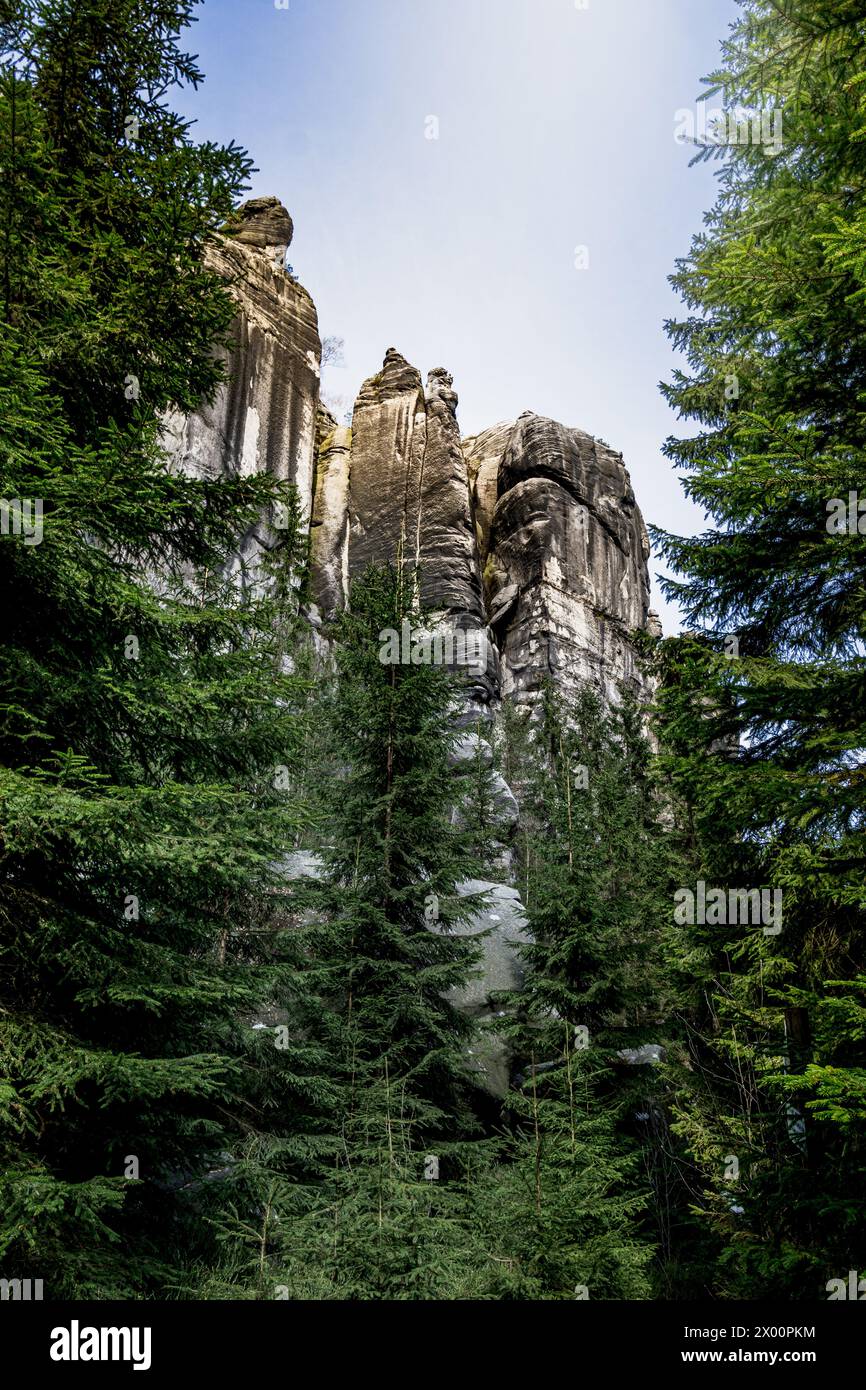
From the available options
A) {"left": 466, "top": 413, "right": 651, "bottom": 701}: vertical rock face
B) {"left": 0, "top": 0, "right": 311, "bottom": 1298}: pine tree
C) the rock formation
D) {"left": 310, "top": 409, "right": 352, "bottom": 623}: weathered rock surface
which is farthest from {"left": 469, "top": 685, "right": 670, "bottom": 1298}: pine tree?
{"left": 310, "top": 409, "right": 352, "bottom": 623}: weathered rock surface

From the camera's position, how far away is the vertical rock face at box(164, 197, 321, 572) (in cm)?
3069

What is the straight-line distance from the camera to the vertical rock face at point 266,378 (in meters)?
30.7

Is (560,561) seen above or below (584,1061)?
above

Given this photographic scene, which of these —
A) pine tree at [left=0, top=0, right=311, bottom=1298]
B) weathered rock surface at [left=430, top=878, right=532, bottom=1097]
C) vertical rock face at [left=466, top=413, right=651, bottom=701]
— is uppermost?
vertical rock face at [left=466, top=413, right=651, bottom=701]

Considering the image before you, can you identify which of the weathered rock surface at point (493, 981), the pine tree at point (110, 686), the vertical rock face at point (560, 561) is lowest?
the weathered rock surface at point (493, 981)

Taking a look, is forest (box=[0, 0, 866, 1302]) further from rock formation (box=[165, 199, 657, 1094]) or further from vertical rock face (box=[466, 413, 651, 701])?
vertical rock face (box=[466, 413, 651, 701])

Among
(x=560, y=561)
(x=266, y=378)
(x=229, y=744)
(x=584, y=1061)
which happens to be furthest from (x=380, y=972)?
(x=560, y=561)

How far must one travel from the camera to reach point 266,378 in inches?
1330

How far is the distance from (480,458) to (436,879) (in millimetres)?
42028

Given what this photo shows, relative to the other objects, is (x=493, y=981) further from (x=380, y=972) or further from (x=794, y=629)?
(x=794, y=629)

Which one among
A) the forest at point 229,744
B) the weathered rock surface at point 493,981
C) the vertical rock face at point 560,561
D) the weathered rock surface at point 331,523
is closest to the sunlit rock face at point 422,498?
the weathered rock surface at point 331,523

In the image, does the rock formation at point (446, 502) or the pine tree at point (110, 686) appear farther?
the rock formation at point (446, 502)

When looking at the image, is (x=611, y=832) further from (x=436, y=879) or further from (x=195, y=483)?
(x=195, y=483)

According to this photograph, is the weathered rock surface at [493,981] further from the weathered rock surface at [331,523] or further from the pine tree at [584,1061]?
the weathered rock surface at [331,523]
